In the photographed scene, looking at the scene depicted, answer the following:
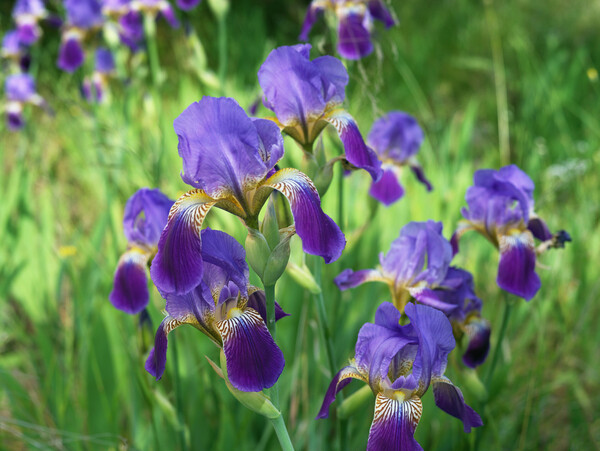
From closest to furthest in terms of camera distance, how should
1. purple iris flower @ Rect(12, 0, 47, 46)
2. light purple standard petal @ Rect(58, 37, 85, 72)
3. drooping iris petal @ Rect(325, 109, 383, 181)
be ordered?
1. drooping iris petal @ Rect(325, 109, 383, 181)
2. light purple standard petal @ Rect(58, 37, 85, 72)
3. purple iris flower @ Rect(12, 0, 47, 46)

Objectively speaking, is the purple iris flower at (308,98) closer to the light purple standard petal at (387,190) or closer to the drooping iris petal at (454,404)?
the drooping iris petal at (454,404)

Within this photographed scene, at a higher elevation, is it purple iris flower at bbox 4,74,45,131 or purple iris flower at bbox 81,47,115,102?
purple iris flower at bbox 81,47,115,102

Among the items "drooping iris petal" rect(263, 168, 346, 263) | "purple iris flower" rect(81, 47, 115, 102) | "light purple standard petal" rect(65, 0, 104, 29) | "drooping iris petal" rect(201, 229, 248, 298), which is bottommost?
"drooping iris petal" rect(201, 229, 248, 298)

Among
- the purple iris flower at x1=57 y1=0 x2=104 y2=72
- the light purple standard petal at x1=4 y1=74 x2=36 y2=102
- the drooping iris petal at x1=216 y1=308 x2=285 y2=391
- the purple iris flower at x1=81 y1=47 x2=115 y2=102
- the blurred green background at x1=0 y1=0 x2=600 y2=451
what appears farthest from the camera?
the purple iris flower at x1=81 y1=47 x2=115 y2=102

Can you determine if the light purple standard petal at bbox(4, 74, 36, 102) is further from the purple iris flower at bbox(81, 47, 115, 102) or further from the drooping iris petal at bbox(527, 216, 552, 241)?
the drooping iris petal at bbox(527, 216, 552, 241)

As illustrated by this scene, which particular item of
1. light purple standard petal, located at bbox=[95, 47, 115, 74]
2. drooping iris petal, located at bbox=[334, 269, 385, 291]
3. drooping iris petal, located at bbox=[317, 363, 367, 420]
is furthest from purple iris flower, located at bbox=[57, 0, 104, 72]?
drooping iris petal, located at bbox=[317, 363, 367, 420]

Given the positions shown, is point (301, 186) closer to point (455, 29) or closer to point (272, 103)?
point (272, 103)

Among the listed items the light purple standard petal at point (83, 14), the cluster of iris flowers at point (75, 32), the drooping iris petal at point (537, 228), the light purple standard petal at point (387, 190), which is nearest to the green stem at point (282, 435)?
the drooping iris petal at point (537, 228)

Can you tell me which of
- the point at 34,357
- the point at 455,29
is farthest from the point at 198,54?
the point at 455,29
